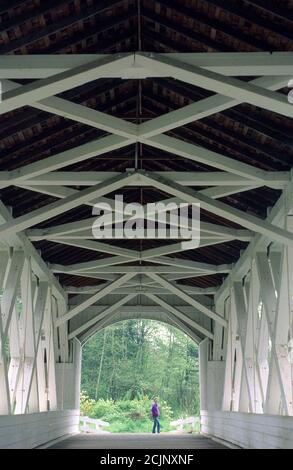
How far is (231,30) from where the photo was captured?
265 inches

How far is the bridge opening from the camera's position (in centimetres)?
3722

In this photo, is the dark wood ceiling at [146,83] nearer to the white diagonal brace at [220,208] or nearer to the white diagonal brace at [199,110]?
the white diagonal brace at [199,110]

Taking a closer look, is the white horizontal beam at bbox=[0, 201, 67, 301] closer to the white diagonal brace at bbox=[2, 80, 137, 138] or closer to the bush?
the white diagonal brace at bbox=[2, 80, 137, 138]

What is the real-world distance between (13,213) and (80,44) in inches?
197

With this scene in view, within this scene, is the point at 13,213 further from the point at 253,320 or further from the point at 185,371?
the point at 185,371

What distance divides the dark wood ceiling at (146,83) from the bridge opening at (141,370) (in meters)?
27.3

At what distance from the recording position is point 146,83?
8.51 m

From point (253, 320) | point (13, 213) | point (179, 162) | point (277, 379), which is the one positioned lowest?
point (277, 379)

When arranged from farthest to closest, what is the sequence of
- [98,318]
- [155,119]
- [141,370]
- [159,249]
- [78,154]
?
[141,370] < [98,318] < [159,249] < [78,154] < [155,119]

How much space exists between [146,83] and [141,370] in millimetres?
31419

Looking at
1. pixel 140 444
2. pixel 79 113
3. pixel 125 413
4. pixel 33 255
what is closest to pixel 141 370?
pixel 125 413

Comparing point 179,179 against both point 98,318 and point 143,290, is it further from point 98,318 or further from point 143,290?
point 98,318
